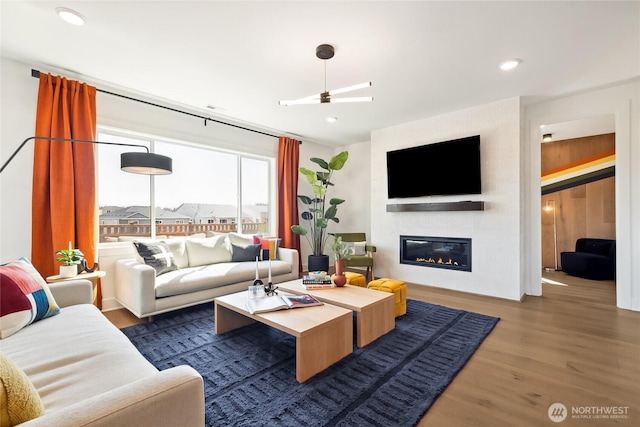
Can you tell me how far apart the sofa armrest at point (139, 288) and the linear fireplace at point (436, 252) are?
3.50 meters

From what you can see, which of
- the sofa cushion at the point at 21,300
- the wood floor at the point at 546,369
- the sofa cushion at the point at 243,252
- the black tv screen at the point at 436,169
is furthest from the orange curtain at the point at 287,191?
the sofa cushion at the point at 21,300

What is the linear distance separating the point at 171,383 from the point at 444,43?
2.94 m

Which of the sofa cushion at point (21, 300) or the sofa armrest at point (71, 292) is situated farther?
the sofa armrest at point (71, 292)

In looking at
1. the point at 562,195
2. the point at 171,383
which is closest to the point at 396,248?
the point at 562,195

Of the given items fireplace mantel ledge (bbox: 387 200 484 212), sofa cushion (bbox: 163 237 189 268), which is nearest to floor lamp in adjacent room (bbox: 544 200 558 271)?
fireplace mantel ledge (bbox: 387 200 484 212)

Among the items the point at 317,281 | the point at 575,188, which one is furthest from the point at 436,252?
the point at 575,188

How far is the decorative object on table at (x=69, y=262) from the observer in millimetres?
2557

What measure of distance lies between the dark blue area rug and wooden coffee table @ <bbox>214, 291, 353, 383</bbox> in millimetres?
77

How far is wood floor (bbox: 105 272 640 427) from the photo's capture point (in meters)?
1.58

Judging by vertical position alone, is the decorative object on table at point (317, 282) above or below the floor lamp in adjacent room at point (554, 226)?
below

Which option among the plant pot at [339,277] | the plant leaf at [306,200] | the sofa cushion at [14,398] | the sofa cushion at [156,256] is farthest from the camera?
the plant leaf at [306,200]

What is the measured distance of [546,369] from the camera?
79.1 inches

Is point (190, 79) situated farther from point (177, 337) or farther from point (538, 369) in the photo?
point (538, 369)

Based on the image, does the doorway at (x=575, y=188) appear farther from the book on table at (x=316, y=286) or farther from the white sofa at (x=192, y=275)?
the white sofa at (x=192, y=275)
